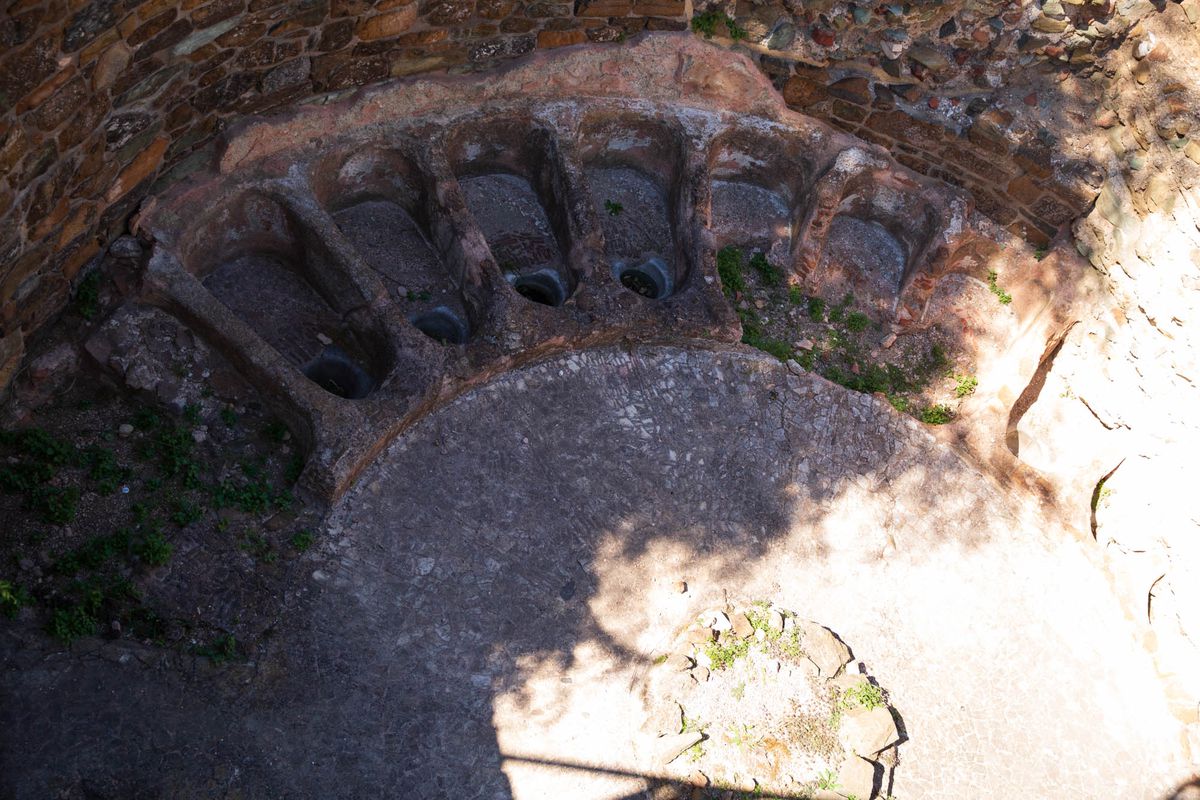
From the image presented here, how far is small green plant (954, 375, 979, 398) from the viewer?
7.12m

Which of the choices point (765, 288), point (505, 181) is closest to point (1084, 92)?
point (765, 288)

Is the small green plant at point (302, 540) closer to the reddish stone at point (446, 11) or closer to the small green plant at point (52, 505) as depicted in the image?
the small green plant at point (52, 505)

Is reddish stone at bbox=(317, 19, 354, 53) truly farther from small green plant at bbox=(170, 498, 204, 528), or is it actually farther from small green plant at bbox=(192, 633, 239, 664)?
small green plant at bbox=(192, 633, 239, 664)

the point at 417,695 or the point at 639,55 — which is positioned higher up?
the point at 639,55

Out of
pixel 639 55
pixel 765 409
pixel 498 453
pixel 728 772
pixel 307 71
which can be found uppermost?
pixel 307 71

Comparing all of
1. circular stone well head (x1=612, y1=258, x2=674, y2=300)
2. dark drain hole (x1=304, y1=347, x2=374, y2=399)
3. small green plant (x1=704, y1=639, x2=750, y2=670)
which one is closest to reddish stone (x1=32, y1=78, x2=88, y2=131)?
dark drain hole (x1=304, y1=347, x2=374, y2=399)

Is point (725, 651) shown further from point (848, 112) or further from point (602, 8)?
point (602, 8)

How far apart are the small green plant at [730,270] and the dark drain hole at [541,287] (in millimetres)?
1084

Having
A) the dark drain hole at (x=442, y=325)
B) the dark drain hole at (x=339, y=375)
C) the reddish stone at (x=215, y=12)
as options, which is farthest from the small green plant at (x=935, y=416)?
the reddish stone at (x=215, y=12)

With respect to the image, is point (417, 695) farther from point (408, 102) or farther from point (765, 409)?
point (408, 102)

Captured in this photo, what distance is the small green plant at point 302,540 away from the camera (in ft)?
18.0

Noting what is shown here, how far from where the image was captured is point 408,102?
266 inches

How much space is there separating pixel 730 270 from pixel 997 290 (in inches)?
77.9

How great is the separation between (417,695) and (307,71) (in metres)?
3.66
